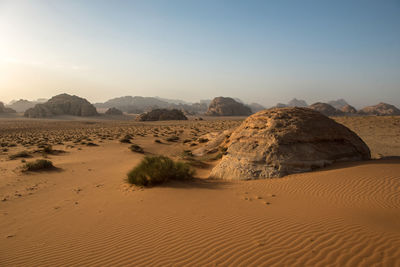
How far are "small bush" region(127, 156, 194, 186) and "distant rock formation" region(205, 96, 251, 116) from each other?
2968 inches

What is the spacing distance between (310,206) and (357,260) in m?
1.93

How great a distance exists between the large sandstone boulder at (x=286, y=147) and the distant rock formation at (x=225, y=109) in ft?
241

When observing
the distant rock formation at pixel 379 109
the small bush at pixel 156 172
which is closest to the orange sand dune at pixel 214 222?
the small bush at pixel 156 172

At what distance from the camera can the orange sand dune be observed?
3.31m

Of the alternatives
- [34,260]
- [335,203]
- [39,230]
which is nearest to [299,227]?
[335,203]

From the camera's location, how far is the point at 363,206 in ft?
15.8

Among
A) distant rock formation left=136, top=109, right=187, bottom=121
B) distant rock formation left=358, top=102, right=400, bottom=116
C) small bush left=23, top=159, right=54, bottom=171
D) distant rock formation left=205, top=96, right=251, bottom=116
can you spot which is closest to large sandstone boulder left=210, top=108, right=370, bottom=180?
small bush left=23, top=159, right=54, bottom=171

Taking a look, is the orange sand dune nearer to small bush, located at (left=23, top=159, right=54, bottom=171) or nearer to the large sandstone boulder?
the large sandstone boulder

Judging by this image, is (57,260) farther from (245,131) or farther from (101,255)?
(245,131)

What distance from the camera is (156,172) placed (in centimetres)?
703

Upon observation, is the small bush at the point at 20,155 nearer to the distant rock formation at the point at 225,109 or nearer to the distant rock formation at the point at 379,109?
the distant rock formation at the point at 225,109

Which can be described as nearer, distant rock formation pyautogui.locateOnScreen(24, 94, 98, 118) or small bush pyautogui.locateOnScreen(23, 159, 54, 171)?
small bush pyautogui.locateOnScreen(23, 159, 54, 171)

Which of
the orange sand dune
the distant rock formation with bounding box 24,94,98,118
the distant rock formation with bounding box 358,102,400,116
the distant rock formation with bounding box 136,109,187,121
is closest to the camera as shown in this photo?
the orange sand dune

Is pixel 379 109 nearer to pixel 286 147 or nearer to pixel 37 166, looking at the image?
pixel 286 147
